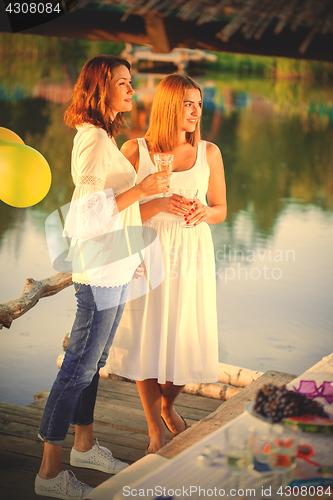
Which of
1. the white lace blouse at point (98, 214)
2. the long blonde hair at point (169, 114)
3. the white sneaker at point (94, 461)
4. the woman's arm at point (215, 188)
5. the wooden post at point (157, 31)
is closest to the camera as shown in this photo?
the white lace blouse at point (98, 214)

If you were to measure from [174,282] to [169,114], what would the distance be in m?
0.75

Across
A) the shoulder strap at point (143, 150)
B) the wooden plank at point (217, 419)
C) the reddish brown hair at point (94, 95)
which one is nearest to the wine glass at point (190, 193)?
the shoulder strap at point (143, 150)

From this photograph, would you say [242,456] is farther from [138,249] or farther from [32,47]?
[32,47]

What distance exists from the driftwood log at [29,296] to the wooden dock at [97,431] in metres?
0.56

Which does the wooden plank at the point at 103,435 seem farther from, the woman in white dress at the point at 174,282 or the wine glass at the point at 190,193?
the wine glass at the point at 190,193

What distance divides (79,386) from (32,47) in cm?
1798

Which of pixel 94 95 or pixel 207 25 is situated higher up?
pixel 207 25

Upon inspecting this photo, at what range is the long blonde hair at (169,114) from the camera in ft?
8.23

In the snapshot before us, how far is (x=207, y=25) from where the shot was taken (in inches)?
185

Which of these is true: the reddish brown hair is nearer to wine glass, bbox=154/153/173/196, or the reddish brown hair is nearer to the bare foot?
wine glass, bbox=154/153/173/196

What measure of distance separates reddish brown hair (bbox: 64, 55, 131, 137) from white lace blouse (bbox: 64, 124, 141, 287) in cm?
4

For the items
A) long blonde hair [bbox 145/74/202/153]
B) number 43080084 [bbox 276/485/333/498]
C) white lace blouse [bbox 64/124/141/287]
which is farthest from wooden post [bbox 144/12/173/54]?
number 43080084 [bbox 276/485/333/498]

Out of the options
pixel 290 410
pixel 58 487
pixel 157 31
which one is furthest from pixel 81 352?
pixel 157 31

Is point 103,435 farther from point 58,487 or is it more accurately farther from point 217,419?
point 217,419
